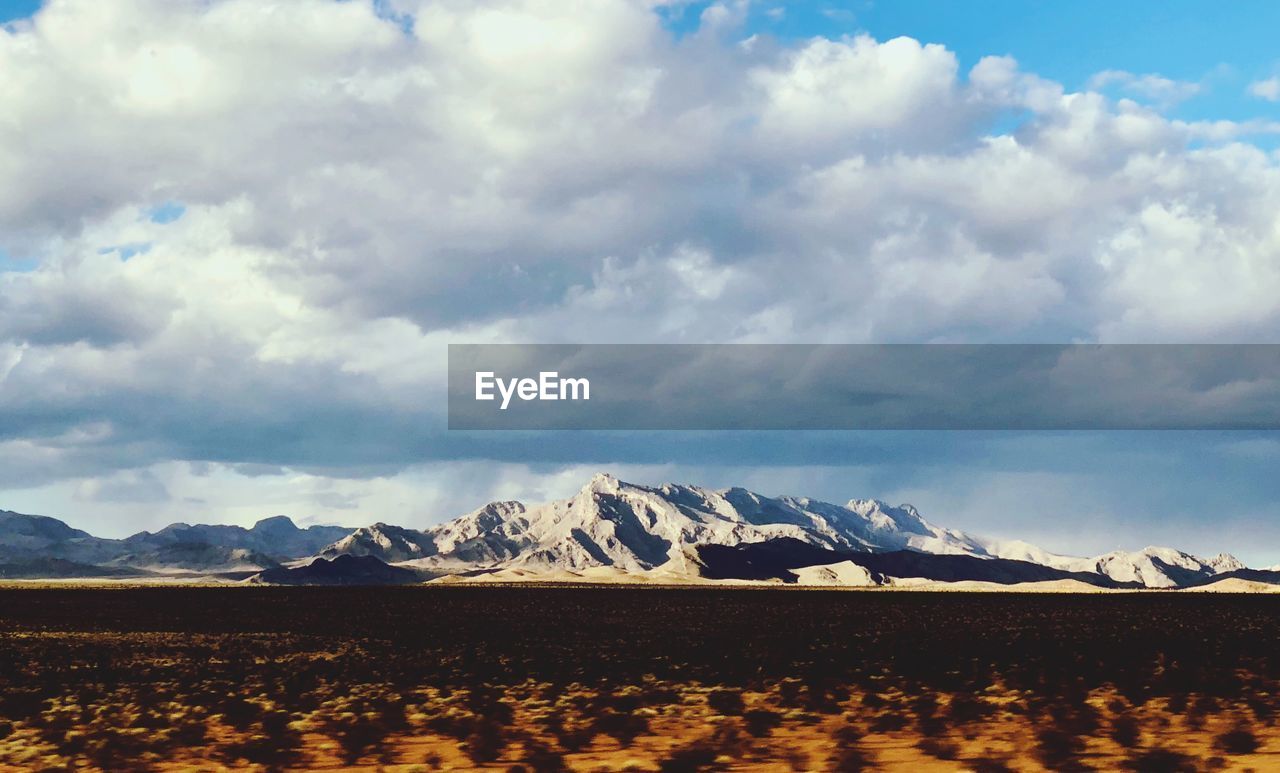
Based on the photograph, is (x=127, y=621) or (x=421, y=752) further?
(x=127, y=621)

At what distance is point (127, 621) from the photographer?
70.8 m

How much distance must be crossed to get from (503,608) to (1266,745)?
245 feet

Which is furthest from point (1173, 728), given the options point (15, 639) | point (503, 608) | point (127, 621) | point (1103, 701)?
point (503, 608)

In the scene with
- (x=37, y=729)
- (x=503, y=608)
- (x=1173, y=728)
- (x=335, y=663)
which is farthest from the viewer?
(x=503, y=608)

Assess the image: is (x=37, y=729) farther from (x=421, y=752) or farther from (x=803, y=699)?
(x=803, y=699)

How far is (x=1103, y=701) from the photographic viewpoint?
2497 cm

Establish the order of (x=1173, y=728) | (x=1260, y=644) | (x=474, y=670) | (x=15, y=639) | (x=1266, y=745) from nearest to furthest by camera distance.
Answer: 1. (x=1266, y=745)
2. (x=1173, y=728)
3. (x=474, y=670)
4. (x=1260, y=644)
5. (x=15, y=639)

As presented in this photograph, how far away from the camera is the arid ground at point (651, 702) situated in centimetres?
1956

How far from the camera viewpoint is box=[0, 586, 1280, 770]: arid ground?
1956cm

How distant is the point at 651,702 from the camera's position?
85.4 ft

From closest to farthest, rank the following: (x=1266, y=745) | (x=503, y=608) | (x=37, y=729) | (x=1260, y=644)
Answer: (x=1266, y=745), (x=37, y=729), (x=1260, y=644), (x=503, y=608)

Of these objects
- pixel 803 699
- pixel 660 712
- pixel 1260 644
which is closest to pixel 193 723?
pixel 660 712

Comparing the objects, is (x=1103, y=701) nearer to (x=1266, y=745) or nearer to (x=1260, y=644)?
(x=1266, y=745)

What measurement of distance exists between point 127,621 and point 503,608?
93.9 feet
